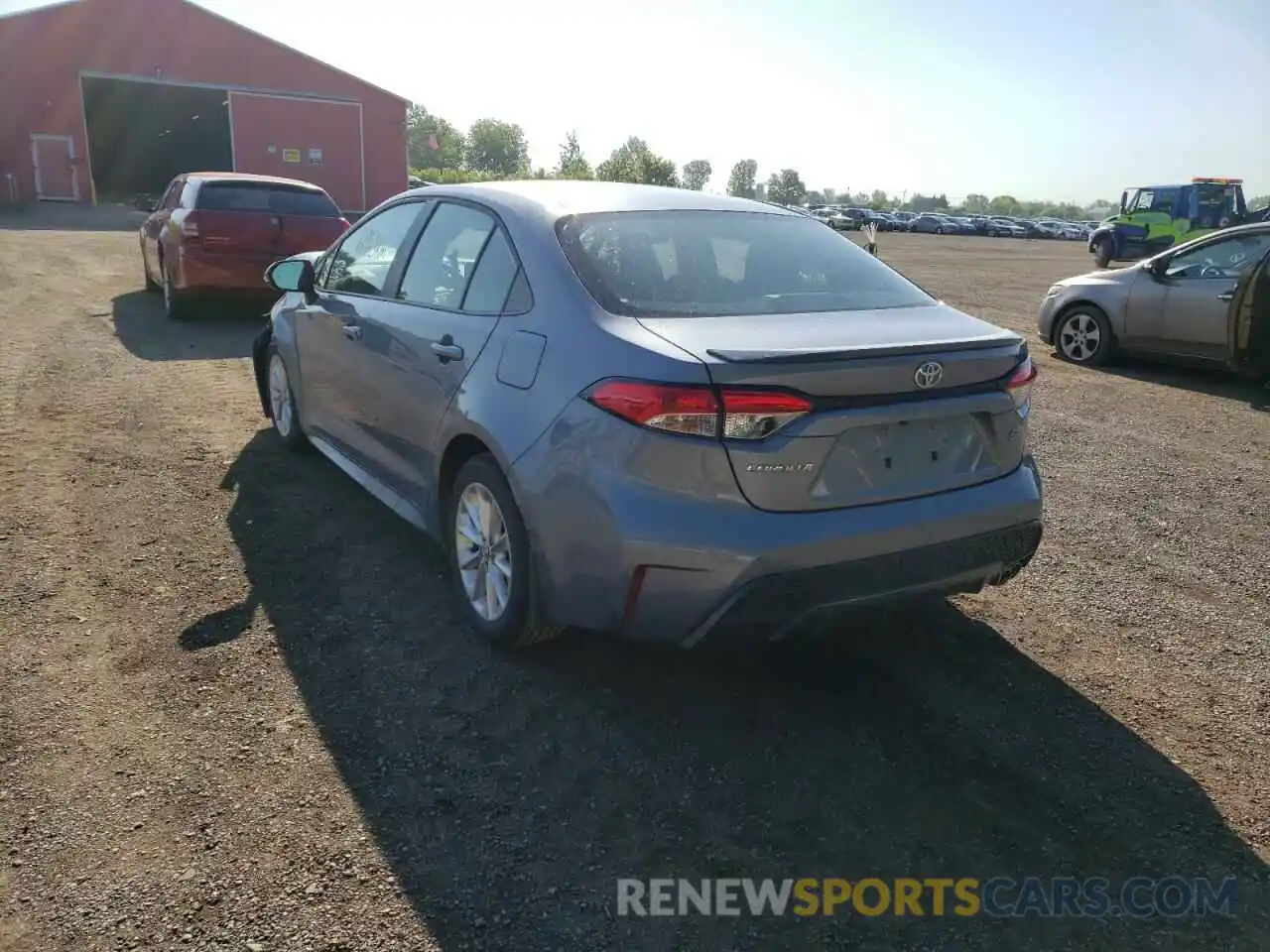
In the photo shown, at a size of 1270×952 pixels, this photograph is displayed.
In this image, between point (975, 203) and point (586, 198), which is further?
point (975, 203)

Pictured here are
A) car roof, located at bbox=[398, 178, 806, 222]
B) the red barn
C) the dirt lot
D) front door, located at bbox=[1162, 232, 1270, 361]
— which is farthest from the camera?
the red barn

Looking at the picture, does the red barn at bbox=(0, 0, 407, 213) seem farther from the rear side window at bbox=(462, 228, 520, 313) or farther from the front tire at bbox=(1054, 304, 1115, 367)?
the rear side window at bbox=(462, 228, 520, 313)

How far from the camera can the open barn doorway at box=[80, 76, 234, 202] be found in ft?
114

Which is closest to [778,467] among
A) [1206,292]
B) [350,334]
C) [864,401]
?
[864,401]

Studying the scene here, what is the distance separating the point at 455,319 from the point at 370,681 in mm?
1389

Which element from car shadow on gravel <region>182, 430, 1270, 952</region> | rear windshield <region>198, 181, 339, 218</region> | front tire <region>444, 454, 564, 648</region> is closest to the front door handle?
front tire <region>444, 454, 564, 648</region>

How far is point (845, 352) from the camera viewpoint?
9.22 ft

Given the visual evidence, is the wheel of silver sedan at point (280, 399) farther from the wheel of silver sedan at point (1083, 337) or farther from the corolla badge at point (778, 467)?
the wheel of silver sedan at point (1083, 337)

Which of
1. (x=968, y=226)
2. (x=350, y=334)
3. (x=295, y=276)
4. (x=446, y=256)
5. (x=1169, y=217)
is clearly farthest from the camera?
(x=968, y=226)

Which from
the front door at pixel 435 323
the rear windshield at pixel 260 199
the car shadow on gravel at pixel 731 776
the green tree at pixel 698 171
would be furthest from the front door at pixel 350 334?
the green tree at pixel 698 171

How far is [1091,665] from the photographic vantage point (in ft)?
11.8

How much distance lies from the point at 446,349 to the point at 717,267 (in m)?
1.07

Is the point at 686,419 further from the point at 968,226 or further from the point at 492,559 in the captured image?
the point at 968,226

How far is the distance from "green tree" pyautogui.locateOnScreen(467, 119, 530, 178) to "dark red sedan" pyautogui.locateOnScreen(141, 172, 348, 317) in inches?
5499
